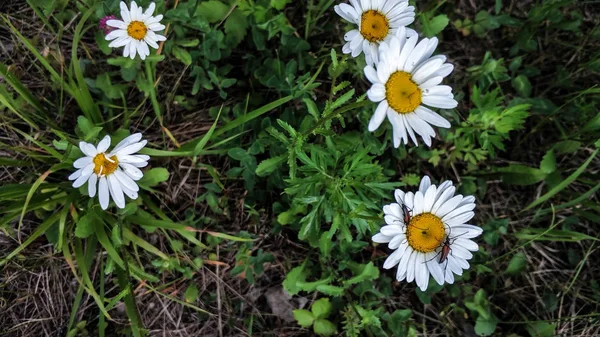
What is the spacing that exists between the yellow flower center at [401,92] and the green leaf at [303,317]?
1419mm

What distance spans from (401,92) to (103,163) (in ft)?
4.32

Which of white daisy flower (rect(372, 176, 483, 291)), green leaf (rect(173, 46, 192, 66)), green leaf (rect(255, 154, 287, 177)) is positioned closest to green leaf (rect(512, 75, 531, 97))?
white daisy flower (rect(372, 176, 483, 291))

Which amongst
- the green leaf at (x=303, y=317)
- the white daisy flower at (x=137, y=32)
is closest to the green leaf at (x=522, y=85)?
the green leaf at (x=303, y=317)

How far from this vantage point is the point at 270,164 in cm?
250

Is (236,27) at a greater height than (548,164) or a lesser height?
greater

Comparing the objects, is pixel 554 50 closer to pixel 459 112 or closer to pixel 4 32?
pixel 459 112

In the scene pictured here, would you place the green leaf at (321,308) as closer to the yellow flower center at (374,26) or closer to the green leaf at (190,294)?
the green leaf at (190,294)

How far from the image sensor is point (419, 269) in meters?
2.35

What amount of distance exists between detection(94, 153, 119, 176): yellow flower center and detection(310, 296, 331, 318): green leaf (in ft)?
4.38

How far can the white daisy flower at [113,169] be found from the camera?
2.25 metres

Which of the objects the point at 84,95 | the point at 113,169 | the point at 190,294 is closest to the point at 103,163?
the point at 113,169

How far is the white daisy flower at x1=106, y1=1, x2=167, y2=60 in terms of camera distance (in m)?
2.42

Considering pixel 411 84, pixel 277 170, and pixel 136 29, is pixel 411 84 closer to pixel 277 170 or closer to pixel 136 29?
pixel 277 170

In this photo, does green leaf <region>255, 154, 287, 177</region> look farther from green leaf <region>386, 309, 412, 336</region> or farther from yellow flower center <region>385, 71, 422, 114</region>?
green leaf <region>386, 309, 412, 336</region>
